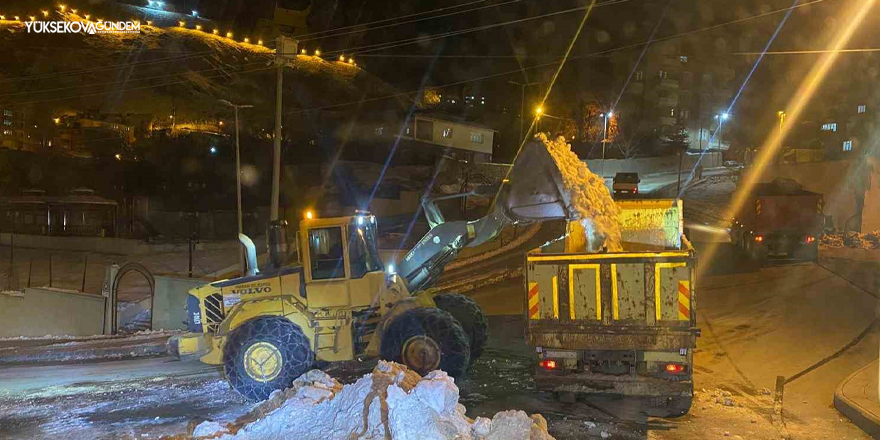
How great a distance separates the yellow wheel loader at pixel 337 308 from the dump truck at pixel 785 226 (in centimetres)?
1775

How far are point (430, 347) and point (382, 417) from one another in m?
2.94

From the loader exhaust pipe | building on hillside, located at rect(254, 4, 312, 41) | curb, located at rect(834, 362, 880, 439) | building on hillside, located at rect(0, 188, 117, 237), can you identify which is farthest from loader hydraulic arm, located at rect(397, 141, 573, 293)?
building on hillside, located at rect(254, 4, 312, 41)

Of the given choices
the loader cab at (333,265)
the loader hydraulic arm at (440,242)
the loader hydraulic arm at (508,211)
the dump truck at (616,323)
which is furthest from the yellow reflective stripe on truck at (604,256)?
the loader cab at (333,265)

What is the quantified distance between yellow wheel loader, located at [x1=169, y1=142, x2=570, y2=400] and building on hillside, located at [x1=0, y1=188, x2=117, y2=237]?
32030 mm

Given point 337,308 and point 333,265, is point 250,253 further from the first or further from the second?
point 337,308

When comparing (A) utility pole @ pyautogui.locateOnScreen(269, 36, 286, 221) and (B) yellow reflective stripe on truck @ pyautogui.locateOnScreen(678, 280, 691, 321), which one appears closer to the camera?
(B) yellow reflective stripe on truck @ pyautogui.locateOnScreen(678, 280, 691, 321)

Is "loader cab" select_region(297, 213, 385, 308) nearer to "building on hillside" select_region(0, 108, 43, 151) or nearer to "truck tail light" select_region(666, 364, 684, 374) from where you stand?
"truck tail light" select_region(666, 364, 684, 374)

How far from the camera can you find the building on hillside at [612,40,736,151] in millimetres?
85688

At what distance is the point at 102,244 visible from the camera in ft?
101

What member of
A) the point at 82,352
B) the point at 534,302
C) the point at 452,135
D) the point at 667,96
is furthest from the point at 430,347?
the point at 667,96

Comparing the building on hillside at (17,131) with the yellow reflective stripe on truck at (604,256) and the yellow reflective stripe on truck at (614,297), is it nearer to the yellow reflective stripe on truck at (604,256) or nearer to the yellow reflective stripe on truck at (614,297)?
the yellow reflective stripe on truck at (604,256)

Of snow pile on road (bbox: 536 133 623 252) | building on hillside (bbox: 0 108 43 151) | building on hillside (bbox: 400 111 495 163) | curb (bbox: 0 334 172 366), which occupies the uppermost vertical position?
building on hillside (bbox: 0 108 43 151)

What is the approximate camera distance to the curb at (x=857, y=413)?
6857 mm

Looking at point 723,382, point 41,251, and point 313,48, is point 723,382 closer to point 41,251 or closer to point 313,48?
point 41,251
